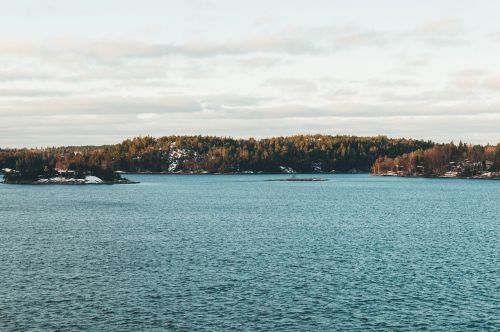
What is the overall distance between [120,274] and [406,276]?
32886mm

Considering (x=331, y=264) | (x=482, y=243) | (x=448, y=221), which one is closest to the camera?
(x=331, y=264)

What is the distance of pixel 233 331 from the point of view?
47219 millimetres

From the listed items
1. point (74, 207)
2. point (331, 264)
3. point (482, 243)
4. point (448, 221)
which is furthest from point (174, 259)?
point (74, 207)

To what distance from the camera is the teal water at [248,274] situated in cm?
5059

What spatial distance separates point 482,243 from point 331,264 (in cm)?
3319

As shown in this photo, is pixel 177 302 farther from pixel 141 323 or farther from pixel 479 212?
pixel 479 212

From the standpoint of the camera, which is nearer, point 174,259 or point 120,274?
point 120,274

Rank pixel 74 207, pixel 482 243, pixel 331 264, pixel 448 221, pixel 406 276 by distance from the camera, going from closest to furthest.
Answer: pixel 406 276 → pixel 331 264 → pixel 482 243 → pixel 448 221 → pixel 74 207

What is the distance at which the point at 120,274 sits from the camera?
67.8 metres

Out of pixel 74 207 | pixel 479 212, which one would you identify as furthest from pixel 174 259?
pixel 479 212

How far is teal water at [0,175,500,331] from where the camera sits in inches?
1992

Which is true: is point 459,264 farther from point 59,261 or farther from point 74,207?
point 74,207

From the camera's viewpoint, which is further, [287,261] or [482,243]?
[482,243]

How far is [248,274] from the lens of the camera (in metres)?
67.8
